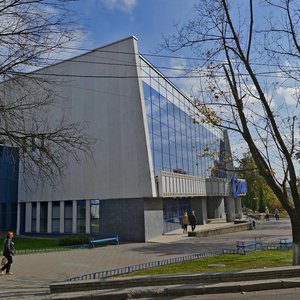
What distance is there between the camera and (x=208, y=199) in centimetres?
4519

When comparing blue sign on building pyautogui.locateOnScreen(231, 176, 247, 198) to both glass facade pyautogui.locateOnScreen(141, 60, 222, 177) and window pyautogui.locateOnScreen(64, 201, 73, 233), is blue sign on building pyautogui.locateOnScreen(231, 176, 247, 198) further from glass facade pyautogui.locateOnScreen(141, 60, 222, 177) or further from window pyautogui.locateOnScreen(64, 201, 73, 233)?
window pyautogui.locateOnScreen(64, 201, 73, 233)

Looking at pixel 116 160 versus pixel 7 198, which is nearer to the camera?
pixel 116 160

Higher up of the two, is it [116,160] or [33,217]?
[116,160]

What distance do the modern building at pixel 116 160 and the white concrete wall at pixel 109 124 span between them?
65 millimetres

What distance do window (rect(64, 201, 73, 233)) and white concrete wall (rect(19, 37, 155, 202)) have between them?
0.57 metres

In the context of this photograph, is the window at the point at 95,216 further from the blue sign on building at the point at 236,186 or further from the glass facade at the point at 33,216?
the blue sign on building at the point at 236,186

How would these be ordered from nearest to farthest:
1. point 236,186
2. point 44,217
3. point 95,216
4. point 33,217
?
point 95,216
point 44,217
point 33,217
point 236,186

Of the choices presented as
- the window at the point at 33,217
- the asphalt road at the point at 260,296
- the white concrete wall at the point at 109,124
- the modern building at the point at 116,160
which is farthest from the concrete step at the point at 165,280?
the window at the point at 33,217

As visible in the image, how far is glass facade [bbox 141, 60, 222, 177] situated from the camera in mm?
27016

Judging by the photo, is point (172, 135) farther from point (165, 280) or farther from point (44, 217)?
point (165, 280)

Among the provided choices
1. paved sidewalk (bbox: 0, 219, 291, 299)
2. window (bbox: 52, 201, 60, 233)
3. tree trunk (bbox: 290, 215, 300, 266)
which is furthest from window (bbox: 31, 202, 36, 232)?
tree trunk (bbox: 290, 215, 300, 266)

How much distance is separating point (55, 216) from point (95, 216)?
167 inches

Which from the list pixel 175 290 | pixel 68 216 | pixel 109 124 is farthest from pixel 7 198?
pixel 175 290

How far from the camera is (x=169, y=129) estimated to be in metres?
30.8
